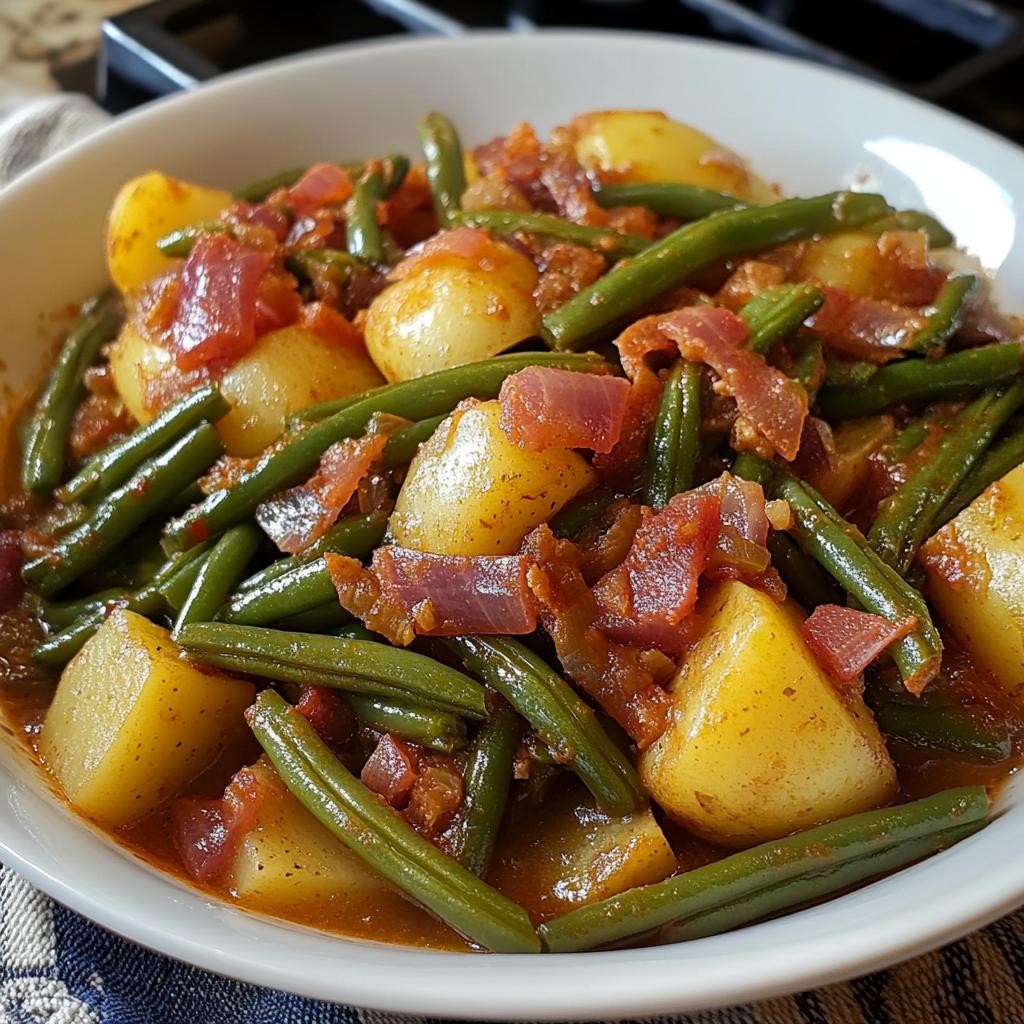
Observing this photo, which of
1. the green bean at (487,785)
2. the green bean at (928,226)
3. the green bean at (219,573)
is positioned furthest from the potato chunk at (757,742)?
the green bean at (928,226)

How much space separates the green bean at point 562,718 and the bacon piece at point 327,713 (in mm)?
283

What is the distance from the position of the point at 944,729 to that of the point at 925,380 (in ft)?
2.40

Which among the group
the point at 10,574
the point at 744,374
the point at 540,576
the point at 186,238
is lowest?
the point at 10,574

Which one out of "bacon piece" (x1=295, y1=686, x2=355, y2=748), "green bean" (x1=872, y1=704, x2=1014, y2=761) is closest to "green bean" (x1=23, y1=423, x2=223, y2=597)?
"bacon piece" (x1=295, y1=686, x2=355, y2=748)

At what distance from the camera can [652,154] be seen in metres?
3.05

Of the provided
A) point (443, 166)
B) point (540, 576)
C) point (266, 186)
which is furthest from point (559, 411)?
point (266, 186)

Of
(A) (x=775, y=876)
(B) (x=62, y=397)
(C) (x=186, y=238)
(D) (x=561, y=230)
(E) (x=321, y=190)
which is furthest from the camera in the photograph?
(E) (x=321, y=190)

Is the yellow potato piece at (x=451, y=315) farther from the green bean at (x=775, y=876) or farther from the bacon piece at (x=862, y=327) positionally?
the green bean at (x=775, y=876)

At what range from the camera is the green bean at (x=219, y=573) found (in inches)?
86.7

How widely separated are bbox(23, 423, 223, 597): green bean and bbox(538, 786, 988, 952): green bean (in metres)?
1.18

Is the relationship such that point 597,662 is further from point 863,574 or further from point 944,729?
point 944,729

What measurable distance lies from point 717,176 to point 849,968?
2.11 meters

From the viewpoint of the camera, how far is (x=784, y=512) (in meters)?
2.09

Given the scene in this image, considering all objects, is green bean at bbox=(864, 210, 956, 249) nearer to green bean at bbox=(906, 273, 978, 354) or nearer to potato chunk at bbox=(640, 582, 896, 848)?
green bean at bbox=(906, 273, 978, 354)
